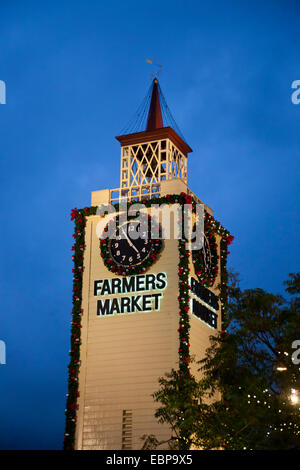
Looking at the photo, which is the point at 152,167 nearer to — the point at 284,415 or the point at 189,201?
the point at 189,201

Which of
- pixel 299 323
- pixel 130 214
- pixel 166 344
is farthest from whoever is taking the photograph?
pixel 130 214

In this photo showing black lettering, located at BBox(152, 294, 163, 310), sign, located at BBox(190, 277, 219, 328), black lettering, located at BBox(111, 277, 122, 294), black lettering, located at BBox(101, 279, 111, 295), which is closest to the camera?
black lettering, located at BBox(152, 294, 163, 310)

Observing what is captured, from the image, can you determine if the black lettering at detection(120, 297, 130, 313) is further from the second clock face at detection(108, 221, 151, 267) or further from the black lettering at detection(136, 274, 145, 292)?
the second clock face at detection(108, 221, 151, 267)

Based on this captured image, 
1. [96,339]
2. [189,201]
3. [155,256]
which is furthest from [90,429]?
[189,201]

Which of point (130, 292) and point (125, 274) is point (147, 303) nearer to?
point (130, 292)

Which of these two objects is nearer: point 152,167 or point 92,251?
point 92,251

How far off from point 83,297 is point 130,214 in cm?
484

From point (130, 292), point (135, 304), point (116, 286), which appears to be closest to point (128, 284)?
point (130, 292)

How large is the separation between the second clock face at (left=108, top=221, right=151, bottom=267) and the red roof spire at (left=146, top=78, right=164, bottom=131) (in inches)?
256

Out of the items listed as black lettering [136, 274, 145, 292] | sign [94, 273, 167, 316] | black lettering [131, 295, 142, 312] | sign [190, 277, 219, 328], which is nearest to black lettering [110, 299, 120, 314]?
sign [94, 273, 167, 316]

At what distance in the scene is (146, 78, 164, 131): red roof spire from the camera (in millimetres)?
43125

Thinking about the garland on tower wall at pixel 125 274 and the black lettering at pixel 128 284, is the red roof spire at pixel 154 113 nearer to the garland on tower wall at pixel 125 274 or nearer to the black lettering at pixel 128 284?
the garland on tower wall at pixel 125 274

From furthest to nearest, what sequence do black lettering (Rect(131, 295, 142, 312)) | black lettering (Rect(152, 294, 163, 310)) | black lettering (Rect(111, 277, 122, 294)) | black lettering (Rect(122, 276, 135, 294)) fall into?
1. black lettering (Rect(111, 277, 122, 294))
2. black lettering (Rect(122, 276, 135, 294))
3. black lettering (Rect(131, 295, 142, 312))
4. black lettering (Rect(152, 294, 163, 310))

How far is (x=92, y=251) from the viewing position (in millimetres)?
40000
